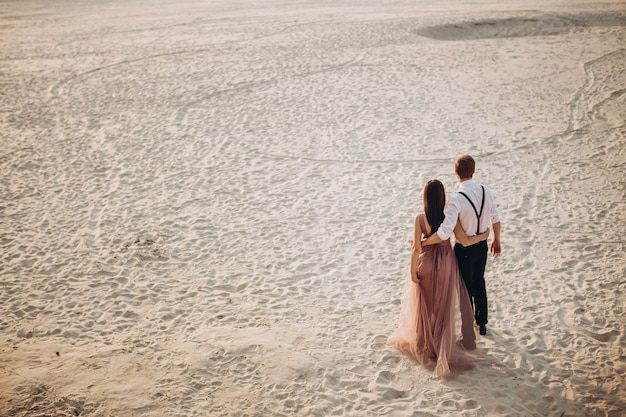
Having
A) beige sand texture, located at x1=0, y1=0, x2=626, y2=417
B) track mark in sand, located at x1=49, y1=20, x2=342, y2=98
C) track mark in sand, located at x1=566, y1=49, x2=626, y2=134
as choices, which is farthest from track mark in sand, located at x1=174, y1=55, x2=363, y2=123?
track mark in sand, located at x1=566, y1=49, x2=626, y2=134

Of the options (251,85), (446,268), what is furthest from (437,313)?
(251,85)

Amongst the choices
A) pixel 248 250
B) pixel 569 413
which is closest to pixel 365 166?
pixel 248 250

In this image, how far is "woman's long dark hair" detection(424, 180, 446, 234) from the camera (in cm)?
432

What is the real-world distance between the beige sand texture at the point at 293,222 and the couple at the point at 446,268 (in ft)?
0.90

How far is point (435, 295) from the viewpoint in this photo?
15.0ft

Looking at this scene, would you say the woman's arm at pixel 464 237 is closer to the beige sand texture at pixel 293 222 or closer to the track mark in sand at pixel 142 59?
the beige sand texture at pixel 293 222

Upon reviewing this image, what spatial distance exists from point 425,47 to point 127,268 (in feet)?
39.2

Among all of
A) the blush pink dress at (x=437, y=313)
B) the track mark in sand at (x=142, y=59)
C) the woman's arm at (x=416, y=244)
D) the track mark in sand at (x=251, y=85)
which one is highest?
the track mark in sand at (x=142, y=59)

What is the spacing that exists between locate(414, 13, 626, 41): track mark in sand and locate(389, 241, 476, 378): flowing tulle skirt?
13815 millimetres

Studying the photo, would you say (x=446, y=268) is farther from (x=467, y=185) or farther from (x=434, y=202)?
(x=467, y=185)

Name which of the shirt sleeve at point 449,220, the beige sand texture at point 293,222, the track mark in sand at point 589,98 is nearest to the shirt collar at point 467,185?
the shirt sleeve at point 449,220

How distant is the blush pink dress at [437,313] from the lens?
4520 mm

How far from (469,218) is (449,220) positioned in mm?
217

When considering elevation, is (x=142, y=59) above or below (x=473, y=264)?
above
